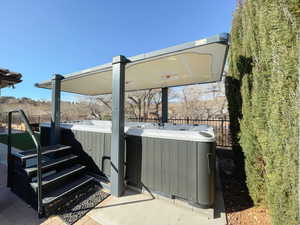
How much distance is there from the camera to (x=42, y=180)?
2.08 meters

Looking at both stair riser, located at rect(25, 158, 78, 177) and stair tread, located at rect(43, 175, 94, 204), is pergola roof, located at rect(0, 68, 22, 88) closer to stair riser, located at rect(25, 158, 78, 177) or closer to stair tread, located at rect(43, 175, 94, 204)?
stair riser, located at rect(25, 158, 78, 177)

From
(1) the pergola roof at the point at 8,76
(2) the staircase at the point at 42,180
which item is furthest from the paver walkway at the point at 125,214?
(1) the pergola roof at the point at 8,76

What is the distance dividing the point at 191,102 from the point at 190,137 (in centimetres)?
1012

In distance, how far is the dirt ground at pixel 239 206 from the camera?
171 cm

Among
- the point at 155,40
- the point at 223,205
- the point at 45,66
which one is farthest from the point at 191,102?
the point at 45,66

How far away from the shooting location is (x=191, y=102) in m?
11.5

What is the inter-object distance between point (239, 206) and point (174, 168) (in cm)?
116

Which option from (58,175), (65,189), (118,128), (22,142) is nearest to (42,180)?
(58,175)

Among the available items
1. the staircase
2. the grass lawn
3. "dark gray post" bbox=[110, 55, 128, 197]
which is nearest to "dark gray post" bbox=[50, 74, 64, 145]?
the staircase

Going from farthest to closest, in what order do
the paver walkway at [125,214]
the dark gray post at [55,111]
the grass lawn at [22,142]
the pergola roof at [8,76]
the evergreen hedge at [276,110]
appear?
the grass lawn at [22,142] → the dark gray post at [55,111] → the pergola roof at [8,76] → the paver walkway at [125,214] → the evergreen hedge at [276,110]

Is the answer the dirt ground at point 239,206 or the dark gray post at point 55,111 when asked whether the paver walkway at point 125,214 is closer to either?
the dirt ground at point 239,206

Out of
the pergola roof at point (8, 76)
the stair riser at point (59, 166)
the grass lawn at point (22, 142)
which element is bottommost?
the grass lawn at point (22, 142)

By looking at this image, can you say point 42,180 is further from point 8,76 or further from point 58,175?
point 8,76

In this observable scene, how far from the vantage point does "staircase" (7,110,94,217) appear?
1.86 meters
